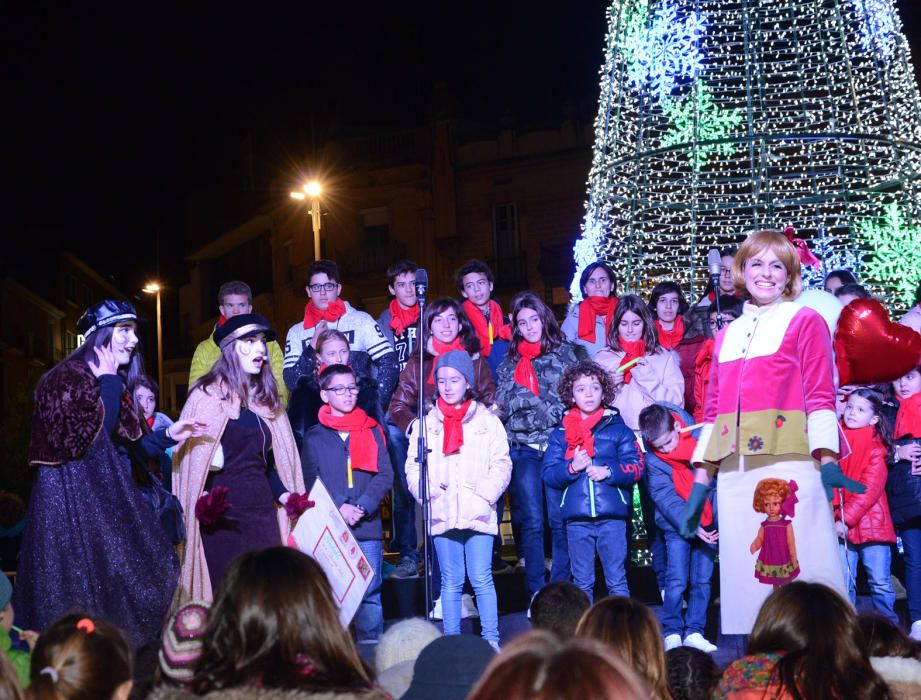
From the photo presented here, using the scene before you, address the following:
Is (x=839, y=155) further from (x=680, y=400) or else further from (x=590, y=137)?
(x=590, y=137)

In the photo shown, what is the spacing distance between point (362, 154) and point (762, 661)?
82.8ft

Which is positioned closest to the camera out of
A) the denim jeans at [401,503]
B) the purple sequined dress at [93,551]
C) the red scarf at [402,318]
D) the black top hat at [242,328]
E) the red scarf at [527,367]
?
the purple sequined dress at [93,551]

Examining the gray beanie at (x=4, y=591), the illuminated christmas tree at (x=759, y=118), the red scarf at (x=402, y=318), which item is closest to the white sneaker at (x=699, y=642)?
the illuminated christmas tree at (x=759, y=118)

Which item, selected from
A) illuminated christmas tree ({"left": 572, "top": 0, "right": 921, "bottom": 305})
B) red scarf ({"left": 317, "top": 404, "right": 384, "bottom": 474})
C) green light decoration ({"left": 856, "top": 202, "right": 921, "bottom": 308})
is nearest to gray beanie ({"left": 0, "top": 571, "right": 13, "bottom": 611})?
red scarf ({"left": 317, "top": 404, "right": 384, "bottom": 474})

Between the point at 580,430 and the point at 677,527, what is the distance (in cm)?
74

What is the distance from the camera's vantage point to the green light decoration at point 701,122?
7.94m

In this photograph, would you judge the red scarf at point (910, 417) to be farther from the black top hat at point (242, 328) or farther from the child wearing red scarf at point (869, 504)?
the black top hat at point (242, 328)

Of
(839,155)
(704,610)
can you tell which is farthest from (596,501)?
(839,155)

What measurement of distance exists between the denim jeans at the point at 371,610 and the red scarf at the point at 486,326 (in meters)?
1.93

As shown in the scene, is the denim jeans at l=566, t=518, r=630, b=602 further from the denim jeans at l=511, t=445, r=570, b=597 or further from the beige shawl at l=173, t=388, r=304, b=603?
the beige shawl at l=173, t=388, r=304, b=603

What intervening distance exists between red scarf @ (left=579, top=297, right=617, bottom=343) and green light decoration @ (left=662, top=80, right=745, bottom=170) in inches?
42.0

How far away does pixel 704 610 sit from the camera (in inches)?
257

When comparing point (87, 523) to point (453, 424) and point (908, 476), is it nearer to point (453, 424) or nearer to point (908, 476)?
point (453, 424)

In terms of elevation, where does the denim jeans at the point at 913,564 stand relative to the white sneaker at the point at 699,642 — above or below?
above
